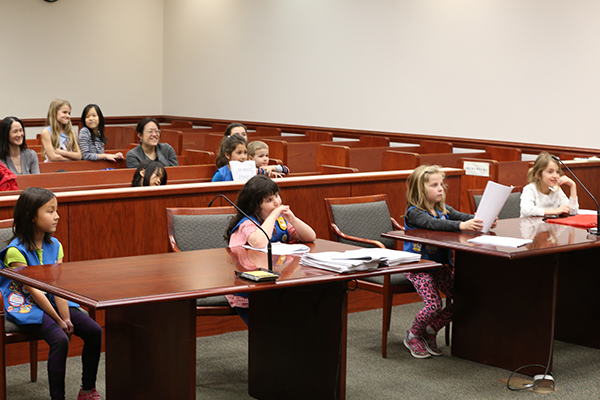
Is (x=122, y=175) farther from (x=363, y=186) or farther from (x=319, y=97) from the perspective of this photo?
(x=319, y=97)

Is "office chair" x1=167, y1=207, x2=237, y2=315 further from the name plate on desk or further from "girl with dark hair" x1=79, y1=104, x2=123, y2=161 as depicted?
"girl with dark hair" x1=79, y1=104, x2=123, y2=161

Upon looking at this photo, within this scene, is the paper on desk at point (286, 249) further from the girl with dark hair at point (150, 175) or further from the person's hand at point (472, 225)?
the girl with dark hair at point (150, 175)

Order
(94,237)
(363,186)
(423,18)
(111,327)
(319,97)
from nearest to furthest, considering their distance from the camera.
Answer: (111,327)
(94,237)
(363,186)
(423,18)
(319,97)

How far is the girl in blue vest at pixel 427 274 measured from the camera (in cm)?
376

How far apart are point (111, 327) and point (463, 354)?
1882 millimetres

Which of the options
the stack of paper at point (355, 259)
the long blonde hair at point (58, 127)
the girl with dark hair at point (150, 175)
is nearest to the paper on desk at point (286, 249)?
the stack of paper at point (355, 259)

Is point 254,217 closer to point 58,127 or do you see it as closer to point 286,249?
point 286,249

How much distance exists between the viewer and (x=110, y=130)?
973cm

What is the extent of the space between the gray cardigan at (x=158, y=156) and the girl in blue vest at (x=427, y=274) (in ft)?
8.41

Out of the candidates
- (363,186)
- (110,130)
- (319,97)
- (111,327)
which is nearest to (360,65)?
(319,97)

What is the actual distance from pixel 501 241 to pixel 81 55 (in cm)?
932

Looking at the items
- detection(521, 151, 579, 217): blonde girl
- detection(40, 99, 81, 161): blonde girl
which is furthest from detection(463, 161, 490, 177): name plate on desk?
detection(40, 99, 81, 161): blonde girl

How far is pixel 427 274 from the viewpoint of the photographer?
3.82 metres

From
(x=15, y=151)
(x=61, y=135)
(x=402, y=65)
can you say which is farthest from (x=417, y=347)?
(x=402, y=65)
